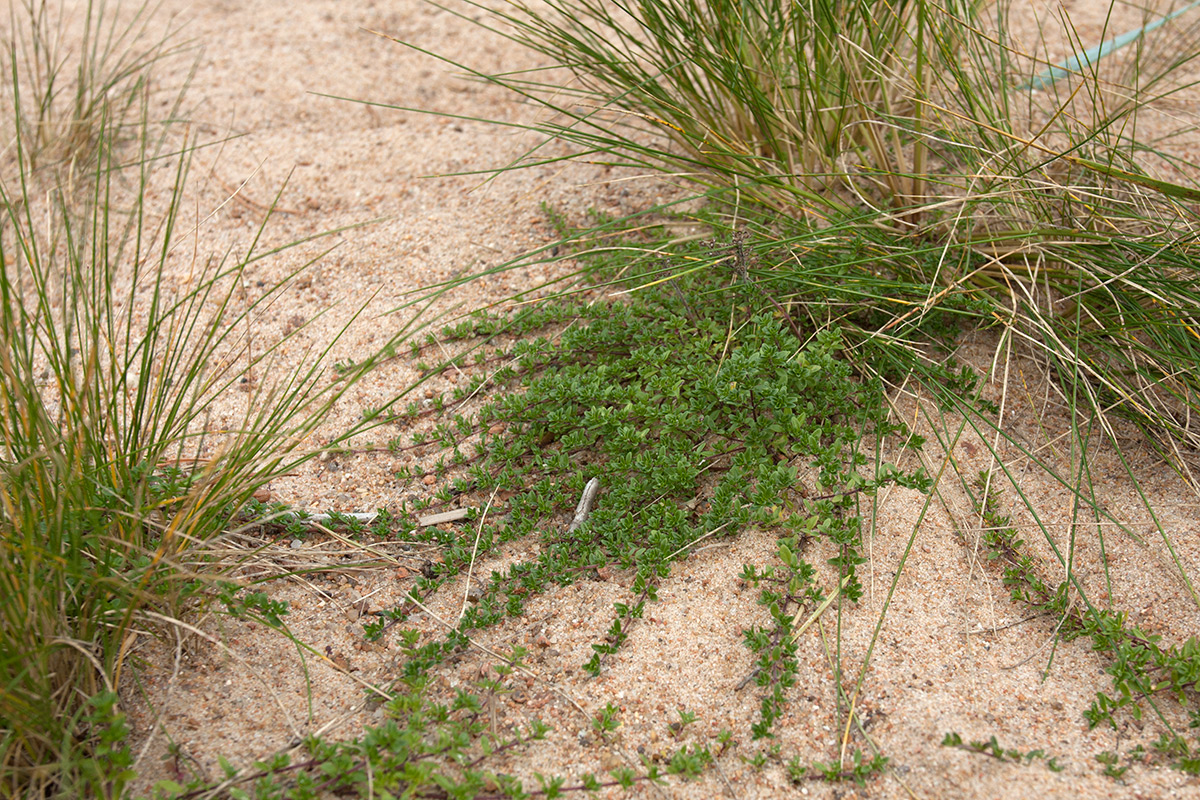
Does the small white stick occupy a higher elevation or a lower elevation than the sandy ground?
higher

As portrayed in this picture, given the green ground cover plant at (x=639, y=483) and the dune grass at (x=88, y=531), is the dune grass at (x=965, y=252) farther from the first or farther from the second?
the dune grass at (x=88, y=531)

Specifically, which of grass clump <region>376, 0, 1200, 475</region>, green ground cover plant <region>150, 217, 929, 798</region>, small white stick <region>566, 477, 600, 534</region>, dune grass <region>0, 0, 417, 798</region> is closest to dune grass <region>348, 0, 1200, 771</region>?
grass clump <region>376, 0, 1200, 475</region>

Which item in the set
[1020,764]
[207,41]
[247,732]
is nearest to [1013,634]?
[1020,764]

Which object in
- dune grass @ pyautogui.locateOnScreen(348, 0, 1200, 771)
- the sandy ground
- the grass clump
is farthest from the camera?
the grass clump

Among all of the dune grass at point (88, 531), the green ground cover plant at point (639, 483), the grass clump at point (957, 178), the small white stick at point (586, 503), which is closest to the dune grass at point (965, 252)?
the grass clump at point (957, 178)

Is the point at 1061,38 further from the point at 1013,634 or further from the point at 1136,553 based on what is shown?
the point at 1013,634

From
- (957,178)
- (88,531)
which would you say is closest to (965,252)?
(957,178)

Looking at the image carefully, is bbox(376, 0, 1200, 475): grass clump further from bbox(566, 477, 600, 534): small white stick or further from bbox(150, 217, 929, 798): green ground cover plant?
bbox(566, 477, 600, 534): small white stick

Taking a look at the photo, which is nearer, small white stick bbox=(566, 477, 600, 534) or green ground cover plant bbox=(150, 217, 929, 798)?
green ground cover plant bbox=(150, 217, 929, 798)

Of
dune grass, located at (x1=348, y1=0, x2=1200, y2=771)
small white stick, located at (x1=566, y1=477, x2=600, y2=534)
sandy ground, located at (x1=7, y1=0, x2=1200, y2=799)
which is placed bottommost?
sandy ground, located at (x1=7, y1=0, x2=1200, y2=799)
